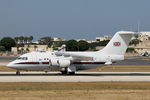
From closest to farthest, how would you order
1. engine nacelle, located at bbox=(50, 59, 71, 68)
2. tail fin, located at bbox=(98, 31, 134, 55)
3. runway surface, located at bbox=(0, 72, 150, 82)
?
runway surface, located at bbox=(0, 72, 150, 82) < engine nacelle, located at bbox=(50, 59, 71, 68) < tail fin, located at bbox=(98, 31, 134, 55)

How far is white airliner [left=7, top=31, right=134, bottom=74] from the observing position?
48812mm

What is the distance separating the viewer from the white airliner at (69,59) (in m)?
48.8

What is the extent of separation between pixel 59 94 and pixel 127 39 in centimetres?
2562

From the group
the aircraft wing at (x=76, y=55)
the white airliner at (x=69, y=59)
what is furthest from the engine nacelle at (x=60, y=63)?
the aircraft wing at (x=76, y=55)

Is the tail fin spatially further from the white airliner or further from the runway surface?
the runway surface

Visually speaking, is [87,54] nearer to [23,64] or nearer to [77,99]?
[23,64]

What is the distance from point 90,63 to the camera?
49.8 m

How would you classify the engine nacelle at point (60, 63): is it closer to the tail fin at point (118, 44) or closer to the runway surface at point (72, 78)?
the runway surface at point (72, 78)

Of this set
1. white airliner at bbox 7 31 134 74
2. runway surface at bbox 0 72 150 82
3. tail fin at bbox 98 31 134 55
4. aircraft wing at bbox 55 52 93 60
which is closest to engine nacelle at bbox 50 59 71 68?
white airliner at bbox 7 31 134 74

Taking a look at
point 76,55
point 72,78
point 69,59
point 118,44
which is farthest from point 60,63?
point 118,44

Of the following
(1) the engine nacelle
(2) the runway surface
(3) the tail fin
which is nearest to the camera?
(2) the runway surface

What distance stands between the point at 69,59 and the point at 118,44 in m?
6.48

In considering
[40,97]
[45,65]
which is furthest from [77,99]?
[45,65]

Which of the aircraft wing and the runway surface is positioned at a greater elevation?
the aircraft wing
